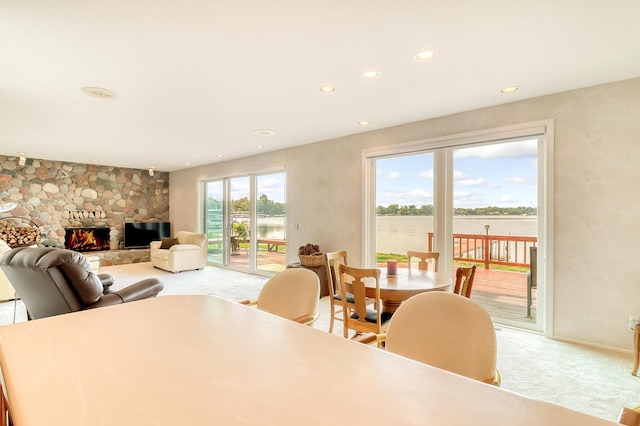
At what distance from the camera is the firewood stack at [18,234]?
20.2 ft

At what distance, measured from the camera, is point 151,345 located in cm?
109

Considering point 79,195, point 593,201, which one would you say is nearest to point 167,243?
point 79,195

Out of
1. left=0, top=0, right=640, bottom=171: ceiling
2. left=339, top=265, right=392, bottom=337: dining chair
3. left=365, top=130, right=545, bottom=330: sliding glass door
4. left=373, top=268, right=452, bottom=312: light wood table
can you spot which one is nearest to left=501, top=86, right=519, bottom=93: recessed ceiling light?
left=0, top=0, right=640, bottom=171: ceiling

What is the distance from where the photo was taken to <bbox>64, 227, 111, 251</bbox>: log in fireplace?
7328 mm

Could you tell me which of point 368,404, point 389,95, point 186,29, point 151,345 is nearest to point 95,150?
point 186,29

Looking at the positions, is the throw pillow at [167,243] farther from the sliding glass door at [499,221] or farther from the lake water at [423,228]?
the sliding glass door at [499,221]

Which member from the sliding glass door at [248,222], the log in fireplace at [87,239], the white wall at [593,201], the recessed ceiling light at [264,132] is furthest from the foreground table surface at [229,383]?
the log in fireplace at [87,239]

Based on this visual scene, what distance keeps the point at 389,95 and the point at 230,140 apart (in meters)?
2.96

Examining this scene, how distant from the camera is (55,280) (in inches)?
101

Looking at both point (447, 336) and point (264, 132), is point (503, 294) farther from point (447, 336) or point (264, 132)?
point (264, 132)

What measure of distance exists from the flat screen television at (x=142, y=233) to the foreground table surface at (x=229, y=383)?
25.4 feet

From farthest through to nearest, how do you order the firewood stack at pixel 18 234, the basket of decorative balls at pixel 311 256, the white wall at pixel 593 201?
the firewood stack at pixel 18 234
the basket of decorative balls at pixel 311 256
the white wall at pixel 593 201

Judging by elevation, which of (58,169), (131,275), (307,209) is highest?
(58,169)

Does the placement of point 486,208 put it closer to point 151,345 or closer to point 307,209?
point 307,209
